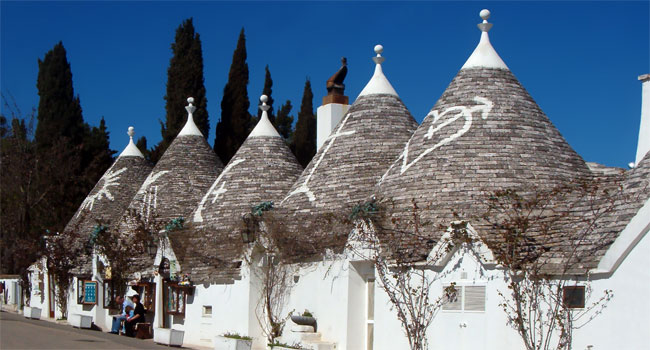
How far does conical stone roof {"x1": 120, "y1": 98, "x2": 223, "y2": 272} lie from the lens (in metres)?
27.7

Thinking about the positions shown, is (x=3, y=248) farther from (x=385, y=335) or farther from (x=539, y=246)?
(x=539, y=246)

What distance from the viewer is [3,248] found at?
46250 millimetres

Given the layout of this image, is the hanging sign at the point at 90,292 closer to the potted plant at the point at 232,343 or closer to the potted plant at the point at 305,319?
the potted plant at the point at 232,343

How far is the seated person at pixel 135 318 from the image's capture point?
79.6 feet

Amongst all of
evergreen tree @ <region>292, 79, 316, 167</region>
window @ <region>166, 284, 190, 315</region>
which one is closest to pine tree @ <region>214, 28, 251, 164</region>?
evergreen tree @ <region>292, 79, 316, 167</region>

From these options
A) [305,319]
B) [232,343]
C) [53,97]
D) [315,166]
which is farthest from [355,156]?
[53,97]

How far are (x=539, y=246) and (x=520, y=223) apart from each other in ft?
1.63

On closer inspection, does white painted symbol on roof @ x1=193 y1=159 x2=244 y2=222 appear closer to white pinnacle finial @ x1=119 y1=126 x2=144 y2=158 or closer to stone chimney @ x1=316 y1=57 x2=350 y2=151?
stone chimney @ x1=316 y1=57 x2=350 y2=151

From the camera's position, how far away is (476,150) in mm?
17453

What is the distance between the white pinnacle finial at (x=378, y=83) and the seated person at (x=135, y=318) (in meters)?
7.95

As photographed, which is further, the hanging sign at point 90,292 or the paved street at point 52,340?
the hanging sign at point 90,292

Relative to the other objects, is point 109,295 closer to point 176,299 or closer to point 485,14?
point 176,299

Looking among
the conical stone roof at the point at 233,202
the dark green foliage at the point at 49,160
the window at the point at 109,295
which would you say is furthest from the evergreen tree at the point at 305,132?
the conical stone roof at the point at 233,202

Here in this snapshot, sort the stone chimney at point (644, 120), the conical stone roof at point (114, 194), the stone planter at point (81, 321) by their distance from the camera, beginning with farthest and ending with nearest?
the conical stone roof at point (114, 194)
the stone planter at point (81, 321)
the stone chimney at point (644, 120)
